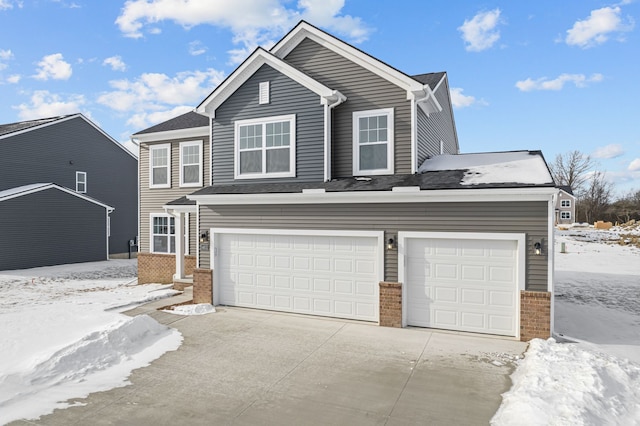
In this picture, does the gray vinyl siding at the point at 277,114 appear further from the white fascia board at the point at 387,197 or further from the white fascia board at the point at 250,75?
the white fascia board at the point at 387,197

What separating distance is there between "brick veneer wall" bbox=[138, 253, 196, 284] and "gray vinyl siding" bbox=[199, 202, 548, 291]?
593cm

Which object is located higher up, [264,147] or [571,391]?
[264,147]

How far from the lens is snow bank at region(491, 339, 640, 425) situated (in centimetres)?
483

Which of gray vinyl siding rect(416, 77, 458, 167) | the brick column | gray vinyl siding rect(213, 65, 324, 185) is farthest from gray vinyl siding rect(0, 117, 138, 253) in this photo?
gray vinyl siding rect(416, 77, 458, 167)

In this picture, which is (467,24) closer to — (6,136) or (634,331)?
(634,331)

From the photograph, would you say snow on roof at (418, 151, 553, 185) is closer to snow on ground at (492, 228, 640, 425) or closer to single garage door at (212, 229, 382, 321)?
single garage door at (212, 229, 382, 321)

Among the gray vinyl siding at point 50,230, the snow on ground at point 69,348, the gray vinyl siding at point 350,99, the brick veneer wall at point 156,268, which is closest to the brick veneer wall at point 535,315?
the gray vinyl siding at point 350,99

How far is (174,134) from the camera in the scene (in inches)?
643

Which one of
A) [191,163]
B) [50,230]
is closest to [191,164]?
[191,163]

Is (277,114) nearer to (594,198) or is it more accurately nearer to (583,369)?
(583,369)

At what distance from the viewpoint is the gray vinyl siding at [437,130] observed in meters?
11.3

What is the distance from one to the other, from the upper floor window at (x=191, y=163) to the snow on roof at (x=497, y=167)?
9369 mm

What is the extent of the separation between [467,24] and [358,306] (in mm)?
10412

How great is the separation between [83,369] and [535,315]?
27.9 feet
